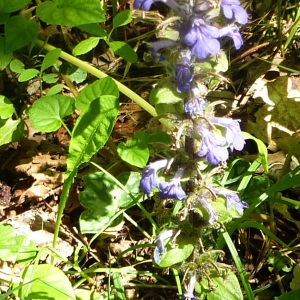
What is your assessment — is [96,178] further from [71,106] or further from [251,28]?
[251,28]

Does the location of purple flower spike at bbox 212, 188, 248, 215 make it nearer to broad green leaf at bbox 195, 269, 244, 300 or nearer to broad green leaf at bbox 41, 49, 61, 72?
broad green leaf at bbox 195, 269, 244, 300

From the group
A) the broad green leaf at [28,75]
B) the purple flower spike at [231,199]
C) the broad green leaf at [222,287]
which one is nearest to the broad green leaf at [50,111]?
the broad green leaf at [28,75]

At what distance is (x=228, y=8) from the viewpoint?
4.65ft

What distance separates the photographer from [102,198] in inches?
92.2

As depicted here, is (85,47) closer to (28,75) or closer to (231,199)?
(28,75)

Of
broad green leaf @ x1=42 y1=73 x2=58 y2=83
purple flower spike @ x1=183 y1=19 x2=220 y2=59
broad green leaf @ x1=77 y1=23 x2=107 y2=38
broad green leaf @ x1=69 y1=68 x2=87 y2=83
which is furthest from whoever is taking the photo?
broad green leaf @ x1=69 y1=68 x2=87 y2=83

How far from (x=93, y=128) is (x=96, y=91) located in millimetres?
217

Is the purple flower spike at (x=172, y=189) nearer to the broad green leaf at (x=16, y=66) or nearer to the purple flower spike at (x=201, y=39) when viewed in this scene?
the purple flower spike at (x=201, y=39)

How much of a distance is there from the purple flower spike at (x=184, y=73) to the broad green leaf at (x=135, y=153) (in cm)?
62

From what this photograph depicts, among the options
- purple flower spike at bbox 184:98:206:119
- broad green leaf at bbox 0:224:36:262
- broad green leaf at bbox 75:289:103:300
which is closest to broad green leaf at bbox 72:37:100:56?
broad green leaf at bbox 0:224:36:262

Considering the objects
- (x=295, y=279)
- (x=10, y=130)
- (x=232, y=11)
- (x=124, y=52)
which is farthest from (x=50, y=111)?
(x=295, y=279)

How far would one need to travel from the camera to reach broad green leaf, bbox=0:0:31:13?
2.33m

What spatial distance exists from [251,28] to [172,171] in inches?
64.3

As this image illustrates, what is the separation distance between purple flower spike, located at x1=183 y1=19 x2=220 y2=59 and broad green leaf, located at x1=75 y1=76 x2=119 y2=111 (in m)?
0.75
